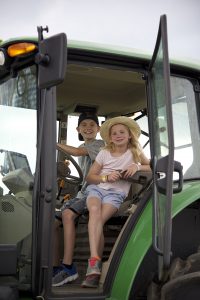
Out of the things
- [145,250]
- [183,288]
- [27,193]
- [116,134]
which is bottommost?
[183,288]

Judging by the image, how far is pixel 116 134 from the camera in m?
3.88

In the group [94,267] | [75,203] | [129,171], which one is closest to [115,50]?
[129,171]

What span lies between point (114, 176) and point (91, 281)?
2.54ft

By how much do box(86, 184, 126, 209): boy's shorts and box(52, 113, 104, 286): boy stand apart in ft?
0.45

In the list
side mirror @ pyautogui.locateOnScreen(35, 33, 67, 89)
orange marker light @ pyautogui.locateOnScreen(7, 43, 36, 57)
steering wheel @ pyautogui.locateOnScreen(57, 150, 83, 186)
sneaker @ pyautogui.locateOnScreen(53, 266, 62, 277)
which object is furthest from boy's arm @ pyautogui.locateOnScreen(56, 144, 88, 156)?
side mirror @ pyautogui.locateOnScreen(35, 33, 67, 89)

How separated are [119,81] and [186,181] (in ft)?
3.70

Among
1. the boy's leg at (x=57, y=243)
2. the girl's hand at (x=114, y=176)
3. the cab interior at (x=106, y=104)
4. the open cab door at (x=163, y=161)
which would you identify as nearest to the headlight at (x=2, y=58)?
the cab interior at (x=106, y=104)

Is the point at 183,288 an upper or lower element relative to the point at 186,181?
lower

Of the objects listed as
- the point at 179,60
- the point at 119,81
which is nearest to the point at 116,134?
the point at 119,81

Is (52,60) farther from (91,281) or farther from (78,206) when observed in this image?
(91,281)

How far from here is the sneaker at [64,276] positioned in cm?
335

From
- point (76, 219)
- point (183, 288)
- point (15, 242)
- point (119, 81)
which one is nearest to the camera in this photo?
point (183, 288)

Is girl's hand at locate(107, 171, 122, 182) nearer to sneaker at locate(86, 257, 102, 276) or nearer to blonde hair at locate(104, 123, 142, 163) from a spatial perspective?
blonde hair at locate(104, 123, 142, 163)

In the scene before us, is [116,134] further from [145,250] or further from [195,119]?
[145,250]
